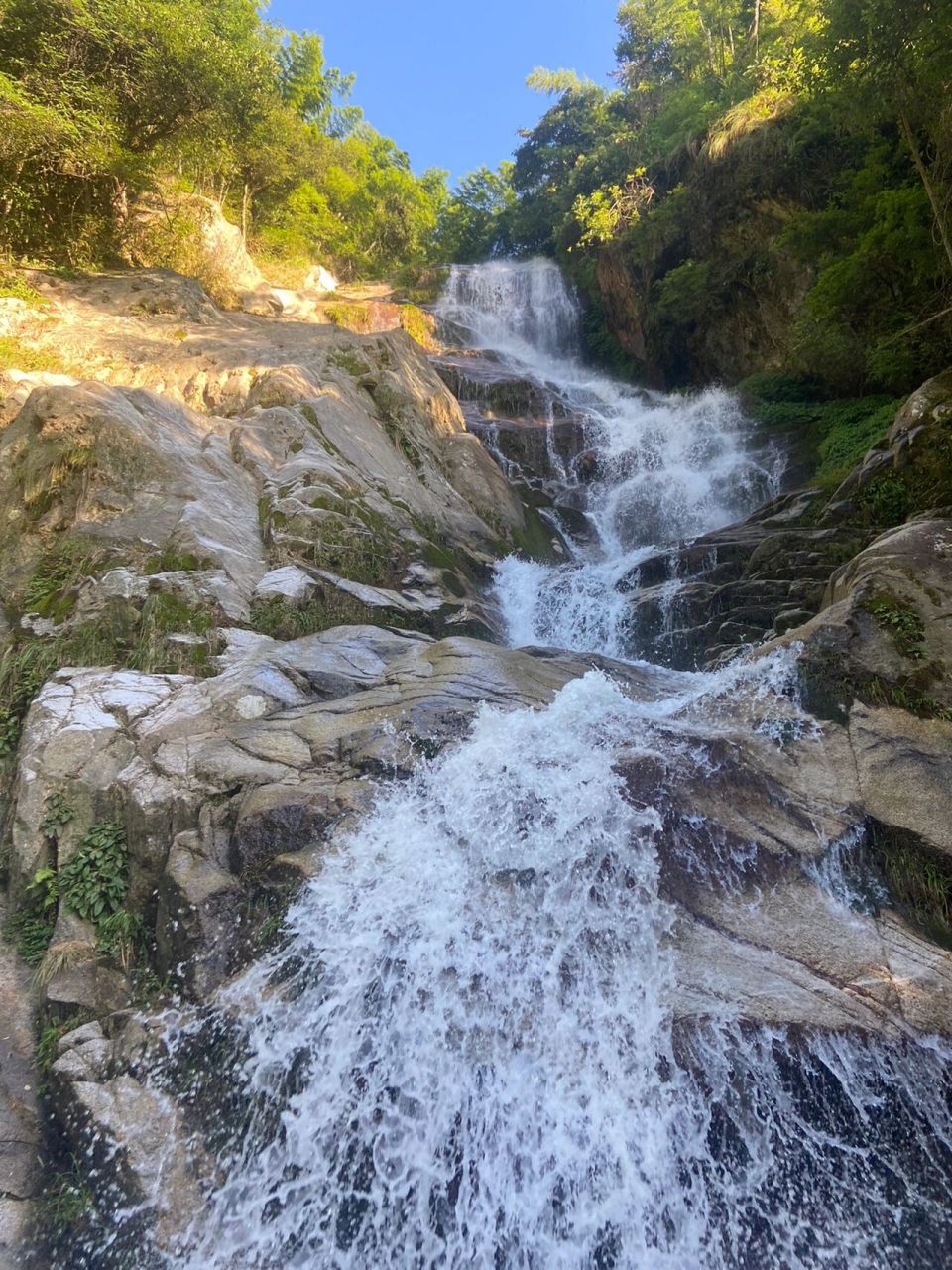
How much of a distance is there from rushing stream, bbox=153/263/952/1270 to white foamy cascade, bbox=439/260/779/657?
5.49 meters

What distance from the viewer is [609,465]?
1639cm

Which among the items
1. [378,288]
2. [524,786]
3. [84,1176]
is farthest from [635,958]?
[378,288]

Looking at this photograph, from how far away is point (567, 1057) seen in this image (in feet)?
12.9

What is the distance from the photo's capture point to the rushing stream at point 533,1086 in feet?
11.3

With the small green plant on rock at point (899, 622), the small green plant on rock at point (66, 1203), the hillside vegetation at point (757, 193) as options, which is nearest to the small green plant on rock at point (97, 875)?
the small green plant on rock at point (66, 1203)

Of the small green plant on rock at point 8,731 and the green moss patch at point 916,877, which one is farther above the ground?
the green moss patch at point 916,877

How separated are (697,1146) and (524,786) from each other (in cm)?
235

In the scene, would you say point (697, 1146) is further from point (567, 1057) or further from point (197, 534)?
point (197, 534)

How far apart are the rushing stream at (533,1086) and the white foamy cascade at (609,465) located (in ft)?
18.0

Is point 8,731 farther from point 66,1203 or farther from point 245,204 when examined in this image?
point 245,204

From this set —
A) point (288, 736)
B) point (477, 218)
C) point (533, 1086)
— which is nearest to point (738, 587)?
point (288, 736)

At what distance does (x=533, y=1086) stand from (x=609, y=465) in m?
14.4

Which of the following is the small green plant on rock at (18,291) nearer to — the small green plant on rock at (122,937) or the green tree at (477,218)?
the small green plant on rock at (122,937)

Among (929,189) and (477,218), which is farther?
(477,218)
